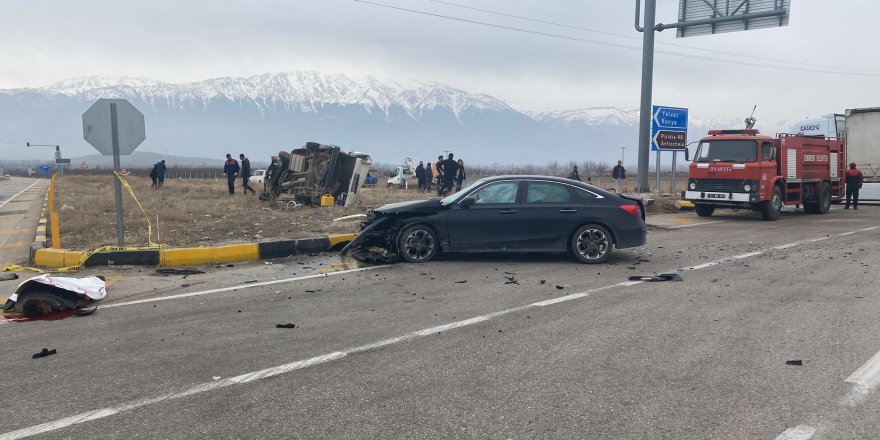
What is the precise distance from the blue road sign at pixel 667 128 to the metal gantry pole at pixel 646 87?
950 mm

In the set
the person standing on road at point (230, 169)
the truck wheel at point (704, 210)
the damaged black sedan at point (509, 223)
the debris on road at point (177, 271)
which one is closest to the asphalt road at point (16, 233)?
Answer: the debris on road at point (177, 271)

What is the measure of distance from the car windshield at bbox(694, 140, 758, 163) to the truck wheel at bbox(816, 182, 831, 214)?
490 cm

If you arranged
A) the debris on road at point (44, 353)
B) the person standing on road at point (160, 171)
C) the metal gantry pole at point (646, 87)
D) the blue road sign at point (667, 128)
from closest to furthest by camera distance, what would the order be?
1. the debris on road at point (44, 353)
2. the metal gantry pole at point (646, 87)
3. the blue road sign at point (667, 128)
4. the person standing on road at point (160, 171)

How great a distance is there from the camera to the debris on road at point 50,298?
6656mm

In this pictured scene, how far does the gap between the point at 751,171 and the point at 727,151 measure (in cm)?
87

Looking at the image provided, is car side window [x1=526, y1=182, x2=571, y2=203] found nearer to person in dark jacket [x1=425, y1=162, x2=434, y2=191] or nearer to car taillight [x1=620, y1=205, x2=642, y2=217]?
car taillight [x1=620, y1=205, x2=642, y2=217]

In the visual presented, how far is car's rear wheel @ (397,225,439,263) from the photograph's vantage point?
1005 centimetres

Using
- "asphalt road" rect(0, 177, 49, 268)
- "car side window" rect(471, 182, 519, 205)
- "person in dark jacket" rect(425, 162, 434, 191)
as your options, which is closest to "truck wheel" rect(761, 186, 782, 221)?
"car side window" rect(471, 182, 519, 205)

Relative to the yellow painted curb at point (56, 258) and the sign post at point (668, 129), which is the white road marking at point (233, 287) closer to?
the yellow painted curb at point (56, 258)

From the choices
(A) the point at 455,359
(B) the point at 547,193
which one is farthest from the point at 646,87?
(A) the point at 455,359

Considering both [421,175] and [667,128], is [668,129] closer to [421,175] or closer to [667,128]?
[667,128]

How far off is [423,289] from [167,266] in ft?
14.1

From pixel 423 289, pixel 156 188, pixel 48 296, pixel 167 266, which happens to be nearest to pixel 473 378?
pixel 423 289

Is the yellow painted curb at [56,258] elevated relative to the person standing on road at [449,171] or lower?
lower
